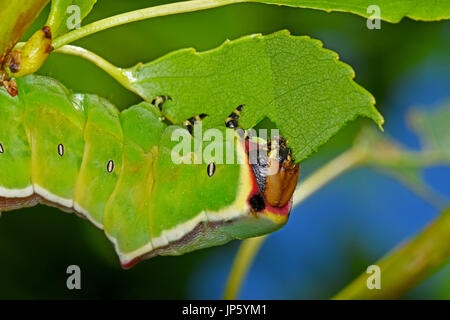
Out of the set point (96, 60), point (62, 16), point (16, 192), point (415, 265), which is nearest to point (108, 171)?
point (16, 192)

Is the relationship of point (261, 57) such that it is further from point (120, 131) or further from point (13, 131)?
point (13, 131)

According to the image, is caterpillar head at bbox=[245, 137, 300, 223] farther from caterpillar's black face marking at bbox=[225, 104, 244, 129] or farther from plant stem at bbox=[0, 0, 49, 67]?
plant stem at bbox=[0, 0, 49, 67]

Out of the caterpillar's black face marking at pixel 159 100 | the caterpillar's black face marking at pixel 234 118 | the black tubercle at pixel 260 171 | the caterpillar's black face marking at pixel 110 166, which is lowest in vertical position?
the black tubercle at pixel 260 171

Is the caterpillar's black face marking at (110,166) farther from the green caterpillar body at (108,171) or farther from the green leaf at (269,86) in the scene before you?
the green leaf at (269,86)

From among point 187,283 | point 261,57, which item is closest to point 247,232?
point 261,57

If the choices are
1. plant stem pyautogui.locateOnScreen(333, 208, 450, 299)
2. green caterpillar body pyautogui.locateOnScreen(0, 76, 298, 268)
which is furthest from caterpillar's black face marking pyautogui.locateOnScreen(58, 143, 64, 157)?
plant stem pyautogui.locateOnScreen(333, 208, 450, 299)

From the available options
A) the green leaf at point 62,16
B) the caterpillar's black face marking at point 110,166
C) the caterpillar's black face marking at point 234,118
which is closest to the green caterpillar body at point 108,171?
the caterpillar's black face marking at point 110,166

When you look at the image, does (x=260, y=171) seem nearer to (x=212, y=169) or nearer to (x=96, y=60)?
(x=212, y=169)
